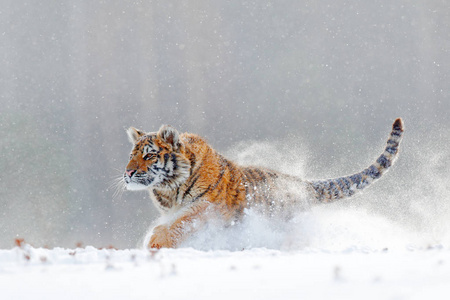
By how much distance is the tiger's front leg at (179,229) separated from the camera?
693cm

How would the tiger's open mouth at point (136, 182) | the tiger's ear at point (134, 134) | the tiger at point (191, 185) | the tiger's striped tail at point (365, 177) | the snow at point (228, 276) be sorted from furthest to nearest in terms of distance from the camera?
the tiger's striped tail at point (365, 177) < the tiger's ear at point (134, 134) < the tiger's open mouth at point (136, 182) < the tiger at point (191, 185) < the snow at point (228, 276)

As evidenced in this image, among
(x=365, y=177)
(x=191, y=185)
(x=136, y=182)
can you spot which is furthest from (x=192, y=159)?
(x=365, y=177)

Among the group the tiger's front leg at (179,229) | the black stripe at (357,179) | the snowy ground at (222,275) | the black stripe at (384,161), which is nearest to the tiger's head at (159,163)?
the tiger's front leg at (179,229)

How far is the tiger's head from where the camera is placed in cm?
775

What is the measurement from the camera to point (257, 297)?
10.1 ft

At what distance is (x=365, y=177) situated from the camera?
9.25 metres

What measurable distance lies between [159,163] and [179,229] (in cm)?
111

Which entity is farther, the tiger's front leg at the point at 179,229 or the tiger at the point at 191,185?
the tiger at the point at 191,185

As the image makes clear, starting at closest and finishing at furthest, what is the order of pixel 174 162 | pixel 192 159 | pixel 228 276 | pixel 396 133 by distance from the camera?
pixel 228 276 < pixel 174 162 < pixel 192 159 < pixel 396 133

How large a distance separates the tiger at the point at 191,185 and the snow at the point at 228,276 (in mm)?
2511

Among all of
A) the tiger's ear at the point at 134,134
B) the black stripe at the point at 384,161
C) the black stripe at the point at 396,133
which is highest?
the black stripe at the point at 396,133

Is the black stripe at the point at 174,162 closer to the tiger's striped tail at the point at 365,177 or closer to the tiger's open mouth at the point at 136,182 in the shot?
the tiger's open mouth at the point at 136,182

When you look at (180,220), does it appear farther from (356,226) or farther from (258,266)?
(258,266)

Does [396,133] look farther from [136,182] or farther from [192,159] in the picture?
[136,182]
